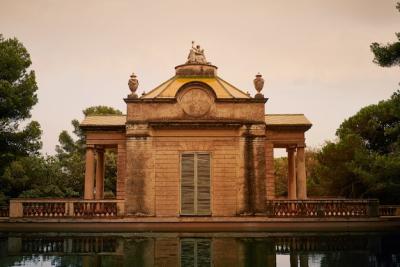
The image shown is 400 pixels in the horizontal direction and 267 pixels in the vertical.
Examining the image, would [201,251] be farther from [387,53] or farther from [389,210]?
[389,210]

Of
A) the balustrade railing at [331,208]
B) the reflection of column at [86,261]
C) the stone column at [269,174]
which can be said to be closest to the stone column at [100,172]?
the stone column at [269,174]

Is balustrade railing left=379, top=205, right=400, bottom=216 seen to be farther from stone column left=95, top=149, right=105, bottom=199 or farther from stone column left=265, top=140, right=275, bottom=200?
stone column left=95, top=149, right=105, bottom=199

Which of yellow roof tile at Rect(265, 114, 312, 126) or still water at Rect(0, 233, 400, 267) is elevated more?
yellow roof tile at Rect(265, 114, 312, 126)

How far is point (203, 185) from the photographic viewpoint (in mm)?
23625

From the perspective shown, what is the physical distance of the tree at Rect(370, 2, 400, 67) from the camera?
19031 millimetres

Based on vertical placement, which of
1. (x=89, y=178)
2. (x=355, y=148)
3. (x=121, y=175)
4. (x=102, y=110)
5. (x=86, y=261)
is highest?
(x=102, y=110)

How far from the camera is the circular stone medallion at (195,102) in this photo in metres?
23.9

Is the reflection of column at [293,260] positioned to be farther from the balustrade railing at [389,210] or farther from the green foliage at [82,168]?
the green foliage at [82,168]

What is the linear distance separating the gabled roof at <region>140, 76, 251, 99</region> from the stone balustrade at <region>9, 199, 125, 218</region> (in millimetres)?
6095

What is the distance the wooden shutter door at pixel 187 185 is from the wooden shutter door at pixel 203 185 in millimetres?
286

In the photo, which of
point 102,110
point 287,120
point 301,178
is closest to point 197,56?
point 287,120

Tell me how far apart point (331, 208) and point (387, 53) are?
25.4ft

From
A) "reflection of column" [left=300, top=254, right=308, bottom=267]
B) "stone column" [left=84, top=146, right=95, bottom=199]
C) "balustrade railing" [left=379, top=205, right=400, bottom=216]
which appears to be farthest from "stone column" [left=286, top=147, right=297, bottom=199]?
"reflection of column" [left=300, top=254, right=308, bottom=267]

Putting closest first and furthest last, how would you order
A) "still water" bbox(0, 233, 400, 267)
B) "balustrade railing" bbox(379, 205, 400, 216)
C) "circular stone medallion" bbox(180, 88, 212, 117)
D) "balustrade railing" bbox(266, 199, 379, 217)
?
1. "still water" bbox(0, 233, 400, 267)
2. "balustrade railing" bbox(266, 199, 379, 217)
3. "circular stone medallion" bbox(180, 88, 212, 117)
4. "balustrade railing" bbox(379, 205, 400, 216)
